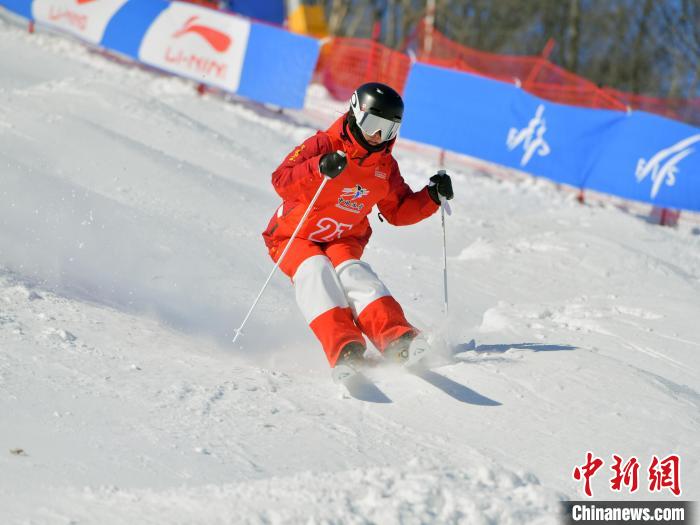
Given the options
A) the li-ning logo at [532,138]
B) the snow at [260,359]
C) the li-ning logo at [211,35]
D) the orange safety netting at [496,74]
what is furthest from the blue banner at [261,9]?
the snow at [260,359]

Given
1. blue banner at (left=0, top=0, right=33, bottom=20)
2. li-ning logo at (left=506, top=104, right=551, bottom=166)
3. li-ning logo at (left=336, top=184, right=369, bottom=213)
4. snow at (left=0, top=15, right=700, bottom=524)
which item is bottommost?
snow at (left=0, top=15, right=700, bottom=524)

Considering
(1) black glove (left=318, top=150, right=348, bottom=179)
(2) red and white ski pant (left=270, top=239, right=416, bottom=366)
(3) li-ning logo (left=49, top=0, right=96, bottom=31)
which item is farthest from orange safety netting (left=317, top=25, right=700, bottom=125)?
(1) black glove (left=318, top=150, right=348, bottom=179)

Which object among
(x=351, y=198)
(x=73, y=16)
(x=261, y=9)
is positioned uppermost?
(x=261, y=9)

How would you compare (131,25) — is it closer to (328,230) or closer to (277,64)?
(277,64)

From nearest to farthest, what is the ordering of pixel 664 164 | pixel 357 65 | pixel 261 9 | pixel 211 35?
pixel 664 164, pixel 211 35, pixel 357 65, pixel 261 9

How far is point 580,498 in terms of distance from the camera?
3416 mm

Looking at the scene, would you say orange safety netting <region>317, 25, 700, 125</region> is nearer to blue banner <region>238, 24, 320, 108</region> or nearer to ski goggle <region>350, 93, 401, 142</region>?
blue banner <region>238, 24, 320, 108</region>

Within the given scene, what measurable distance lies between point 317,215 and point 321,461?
6.04ft

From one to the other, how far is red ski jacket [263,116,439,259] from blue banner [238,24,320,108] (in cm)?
815

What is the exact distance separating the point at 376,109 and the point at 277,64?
8.90 m

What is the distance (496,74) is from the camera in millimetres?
15836

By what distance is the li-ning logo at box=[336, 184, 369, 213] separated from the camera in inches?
196

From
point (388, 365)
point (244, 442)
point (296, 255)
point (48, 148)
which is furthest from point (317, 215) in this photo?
point (48, 148)

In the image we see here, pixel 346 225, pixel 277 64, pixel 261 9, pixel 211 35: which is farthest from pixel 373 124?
pixel 261 9
